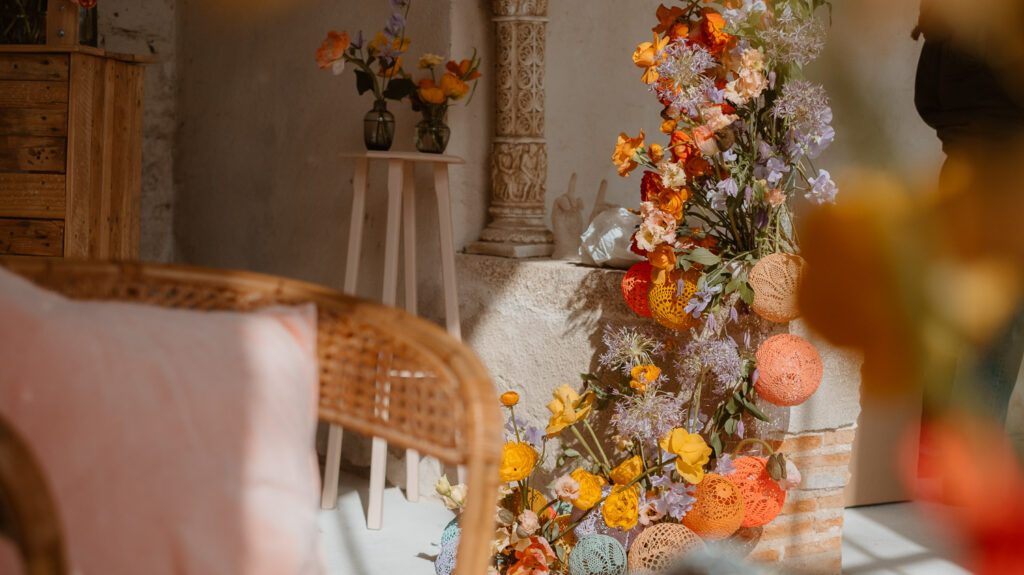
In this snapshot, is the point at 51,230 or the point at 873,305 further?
the point at 51,230

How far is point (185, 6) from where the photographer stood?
4461 mm

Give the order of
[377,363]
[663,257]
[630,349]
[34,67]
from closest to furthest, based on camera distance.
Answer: [377,363], [663,257], [630,349], [34,67]

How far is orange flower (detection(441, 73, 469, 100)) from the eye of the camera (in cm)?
327

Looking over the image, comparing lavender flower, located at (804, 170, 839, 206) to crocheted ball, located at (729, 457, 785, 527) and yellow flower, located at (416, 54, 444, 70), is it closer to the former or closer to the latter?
crocheted ball, located at (729, 457, 785, 527)

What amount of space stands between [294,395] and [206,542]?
22 centimetres

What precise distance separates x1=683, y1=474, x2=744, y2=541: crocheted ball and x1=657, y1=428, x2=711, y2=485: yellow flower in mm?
46

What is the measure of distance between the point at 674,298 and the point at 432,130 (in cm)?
113

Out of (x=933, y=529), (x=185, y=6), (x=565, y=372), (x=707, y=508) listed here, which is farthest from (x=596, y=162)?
(x=933, y=529)

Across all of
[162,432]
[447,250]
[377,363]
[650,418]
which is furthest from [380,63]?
[162,432]

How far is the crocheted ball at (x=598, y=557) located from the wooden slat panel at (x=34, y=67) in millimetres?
2070

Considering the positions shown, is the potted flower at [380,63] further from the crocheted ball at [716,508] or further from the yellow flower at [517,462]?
the crocheted ball at [716,508]

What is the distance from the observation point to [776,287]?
7.70 feet

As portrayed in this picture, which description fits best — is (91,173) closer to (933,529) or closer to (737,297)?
(737,297)

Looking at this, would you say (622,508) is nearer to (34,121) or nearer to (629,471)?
(629,471)
